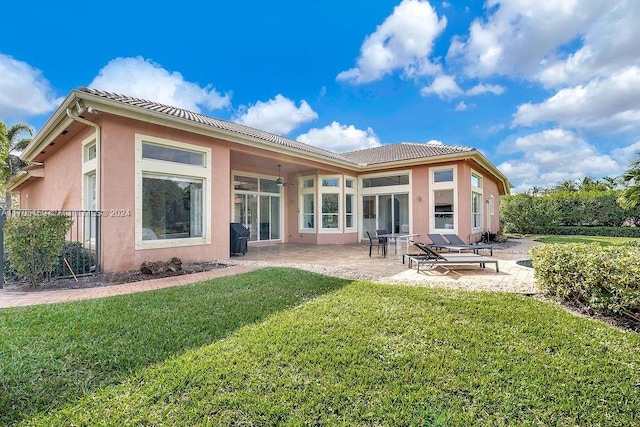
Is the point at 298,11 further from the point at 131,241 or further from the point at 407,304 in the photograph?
the point at 407,304

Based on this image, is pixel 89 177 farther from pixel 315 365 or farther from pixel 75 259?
pixel 315 365

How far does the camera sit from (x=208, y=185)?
31.9 ft

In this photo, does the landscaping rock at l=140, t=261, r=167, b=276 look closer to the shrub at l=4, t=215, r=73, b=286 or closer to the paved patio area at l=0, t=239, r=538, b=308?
the paved patio area at l=0, t=239, r=538, b=308

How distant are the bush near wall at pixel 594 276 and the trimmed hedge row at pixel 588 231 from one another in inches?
879

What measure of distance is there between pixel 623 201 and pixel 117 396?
38.4ft

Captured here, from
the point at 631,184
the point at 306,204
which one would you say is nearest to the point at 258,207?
the point at 306,204

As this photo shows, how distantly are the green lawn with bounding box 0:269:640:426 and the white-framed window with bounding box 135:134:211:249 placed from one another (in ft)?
12.5

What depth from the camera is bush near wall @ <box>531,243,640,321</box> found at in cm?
429

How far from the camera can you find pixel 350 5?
12141 mm

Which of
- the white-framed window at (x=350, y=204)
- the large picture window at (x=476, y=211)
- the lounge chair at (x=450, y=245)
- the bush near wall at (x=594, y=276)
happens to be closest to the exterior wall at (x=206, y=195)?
the white-framed window at (x=350, y=204)

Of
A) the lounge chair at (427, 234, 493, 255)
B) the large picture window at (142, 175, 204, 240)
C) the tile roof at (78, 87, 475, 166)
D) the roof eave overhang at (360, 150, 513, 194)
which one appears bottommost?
the lounge chair at (427, 234, 493, 255)

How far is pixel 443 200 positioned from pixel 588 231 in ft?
55.0

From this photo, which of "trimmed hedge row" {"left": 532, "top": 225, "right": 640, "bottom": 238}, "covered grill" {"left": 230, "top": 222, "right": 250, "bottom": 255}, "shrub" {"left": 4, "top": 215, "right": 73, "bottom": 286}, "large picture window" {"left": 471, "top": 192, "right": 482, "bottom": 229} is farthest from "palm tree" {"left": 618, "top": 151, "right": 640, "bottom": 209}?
"trimmed hedge row" {"left": 532, "top": 225, "right": 640, "bottom": 238}

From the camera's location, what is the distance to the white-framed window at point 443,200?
13.9 meters
